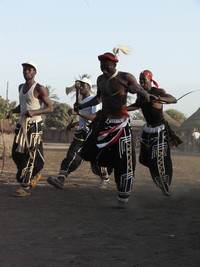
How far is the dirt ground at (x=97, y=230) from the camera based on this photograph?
3477 millimetres

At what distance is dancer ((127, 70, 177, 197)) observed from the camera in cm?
666

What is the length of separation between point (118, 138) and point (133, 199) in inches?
47.2

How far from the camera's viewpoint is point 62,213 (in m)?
5.38

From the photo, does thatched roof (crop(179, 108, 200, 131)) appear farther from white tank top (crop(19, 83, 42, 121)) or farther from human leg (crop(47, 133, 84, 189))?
white tank top (crop(19, 83, 42, 121))

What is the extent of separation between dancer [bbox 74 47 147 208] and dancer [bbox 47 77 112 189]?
1.05 m

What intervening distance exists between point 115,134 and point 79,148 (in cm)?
196

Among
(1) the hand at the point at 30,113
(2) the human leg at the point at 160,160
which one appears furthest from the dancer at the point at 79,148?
(2) the human leg at the point at 160,160

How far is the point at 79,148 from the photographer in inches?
306

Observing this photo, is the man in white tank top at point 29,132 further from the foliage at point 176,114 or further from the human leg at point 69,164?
the foliage at point 176,114

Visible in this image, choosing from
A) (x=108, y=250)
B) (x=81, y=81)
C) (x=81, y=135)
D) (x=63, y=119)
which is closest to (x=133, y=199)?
(x=81, y=135)

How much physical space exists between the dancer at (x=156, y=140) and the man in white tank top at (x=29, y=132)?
1.27 m

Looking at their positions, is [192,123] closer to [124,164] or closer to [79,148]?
[79,148]

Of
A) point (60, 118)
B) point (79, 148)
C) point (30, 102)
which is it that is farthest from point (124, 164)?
point (60, 118)

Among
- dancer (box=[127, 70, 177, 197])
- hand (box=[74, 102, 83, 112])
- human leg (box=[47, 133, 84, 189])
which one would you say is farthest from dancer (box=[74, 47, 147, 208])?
human leg (box=[47, 133, 84, 189])
